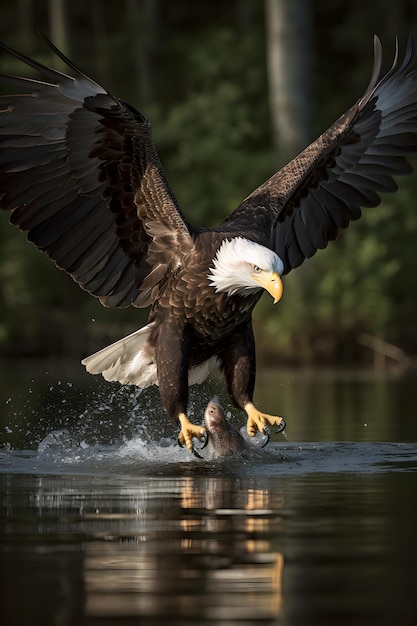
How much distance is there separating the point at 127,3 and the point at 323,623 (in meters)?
30.3

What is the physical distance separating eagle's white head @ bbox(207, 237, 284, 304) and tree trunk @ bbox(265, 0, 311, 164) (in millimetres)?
13444

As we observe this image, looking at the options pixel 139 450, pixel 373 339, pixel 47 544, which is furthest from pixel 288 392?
pixel 47 544

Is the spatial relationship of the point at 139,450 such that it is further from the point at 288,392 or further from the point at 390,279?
the point at 390,279

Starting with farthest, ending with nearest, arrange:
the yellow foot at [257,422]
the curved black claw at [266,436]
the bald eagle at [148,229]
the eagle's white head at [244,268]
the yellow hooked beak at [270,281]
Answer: the yellow foot at [257,422] < the curved black claw at [266,436] < the bald eagle at [148,229] < the eagle's white head at [244,268] < the yellow hooked beak at [270,281]

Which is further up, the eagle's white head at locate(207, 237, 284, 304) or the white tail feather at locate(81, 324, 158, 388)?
the eagle's white head at locate(207, 237, 284, 304)

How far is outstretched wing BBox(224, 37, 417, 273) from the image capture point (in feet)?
28.0

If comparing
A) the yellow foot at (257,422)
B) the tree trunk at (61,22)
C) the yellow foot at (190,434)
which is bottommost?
the yellow foot at (190,434)

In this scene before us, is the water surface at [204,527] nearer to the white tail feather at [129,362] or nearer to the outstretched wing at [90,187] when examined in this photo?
the white tail feather at [129,362]

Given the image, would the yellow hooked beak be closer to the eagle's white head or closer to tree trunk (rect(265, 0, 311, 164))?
the eagle's white head

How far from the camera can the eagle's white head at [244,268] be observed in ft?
24.3

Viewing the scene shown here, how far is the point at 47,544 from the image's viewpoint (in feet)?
15.0

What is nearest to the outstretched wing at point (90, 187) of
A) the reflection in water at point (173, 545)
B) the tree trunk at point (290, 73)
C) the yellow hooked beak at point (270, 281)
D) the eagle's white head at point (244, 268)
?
the eagle's white head at point (244, 268)

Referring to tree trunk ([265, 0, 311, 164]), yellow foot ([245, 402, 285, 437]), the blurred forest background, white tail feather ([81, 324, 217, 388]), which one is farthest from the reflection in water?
tree trunk ([265, 0, 311, 164])

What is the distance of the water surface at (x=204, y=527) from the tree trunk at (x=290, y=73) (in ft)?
39.0
